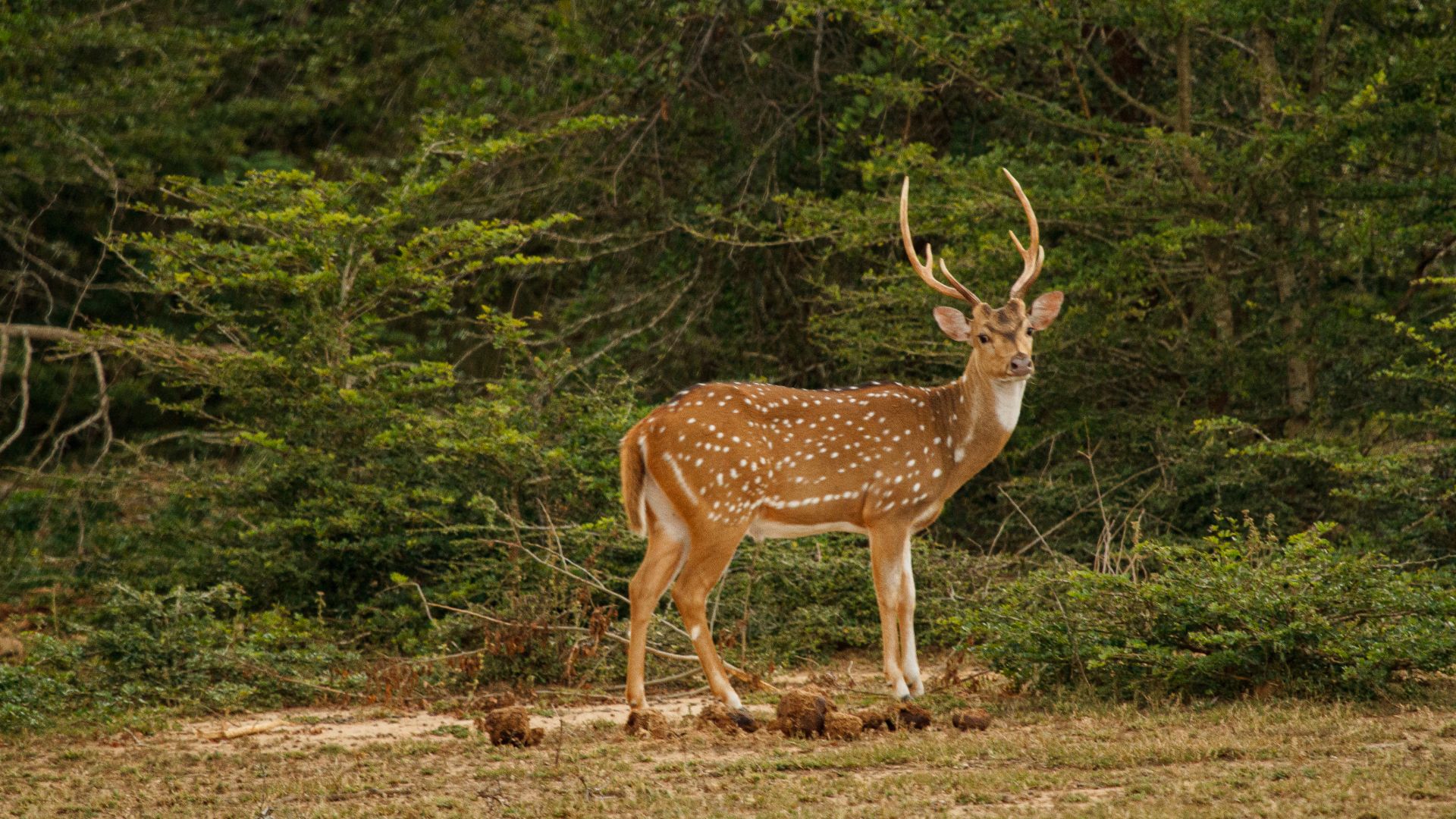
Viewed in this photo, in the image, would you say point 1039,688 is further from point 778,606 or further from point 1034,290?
point 1034,290

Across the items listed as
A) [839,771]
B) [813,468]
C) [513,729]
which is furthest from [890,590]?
[513,729]

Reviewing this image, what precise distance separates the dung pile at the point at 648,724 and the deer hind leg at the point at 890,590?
1.34 metres

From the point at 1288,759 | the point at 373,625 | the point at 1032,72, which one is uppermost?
the point at 1032,72

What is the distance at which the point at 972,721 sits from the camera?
7.53 metres

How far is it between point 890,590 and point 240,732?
3415 mm

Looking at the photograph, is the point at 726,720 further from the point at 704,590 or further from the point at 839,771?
the point at 839,771

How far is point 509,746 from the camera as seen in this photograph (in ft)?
24.8

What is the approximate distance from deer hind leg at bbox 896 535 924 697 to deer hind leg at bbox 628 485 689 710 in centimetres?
117

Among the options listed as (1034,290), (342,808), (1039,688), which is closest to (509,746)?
(342,808)

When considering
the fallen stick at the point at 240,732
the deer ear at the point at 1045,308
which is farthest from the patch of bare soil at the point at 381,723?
the deer ear at the point at 1045,308

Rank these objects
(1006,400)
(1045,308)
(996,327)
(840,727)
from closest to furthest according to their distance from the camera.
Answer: (840,727) → (996,327) → (1006,400) → (1045,308)

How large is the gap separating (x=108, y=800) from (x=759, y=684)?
343 centimetres

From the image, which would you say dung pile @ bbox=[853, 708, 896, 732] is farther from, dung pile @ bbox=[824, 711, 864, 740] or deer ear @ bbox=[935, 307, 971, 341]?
deer ear @ bbox=[935, 307, 971, 341]

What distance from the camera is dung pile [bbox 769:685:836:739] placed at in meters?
7.44
